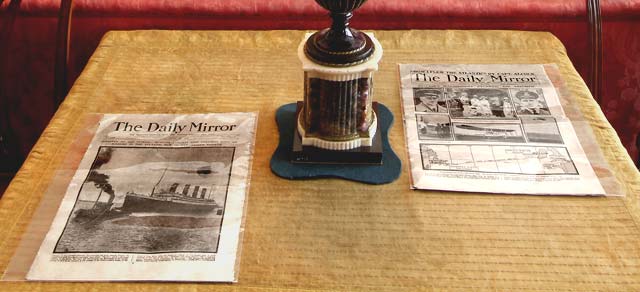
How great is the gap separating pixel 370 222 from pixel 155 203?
248mm

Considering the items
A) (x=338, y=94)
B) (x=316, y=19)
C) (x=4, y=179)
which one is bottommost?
(x=4, y=179)

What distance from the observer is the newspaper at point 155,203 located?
596 mm

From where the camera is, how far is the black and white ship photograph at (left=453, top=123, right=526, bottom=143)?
78 centimetres

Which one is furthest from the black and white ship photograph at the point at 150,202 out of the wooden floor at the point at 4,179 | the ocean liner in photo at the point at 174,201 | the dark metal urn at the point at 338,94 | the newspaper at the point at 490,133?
the wooden floor at the point at 4,179

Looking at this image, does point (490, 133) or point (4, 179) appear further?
point (4, 179)

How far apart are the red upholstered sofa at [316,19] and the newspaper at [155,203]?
0.41 metres

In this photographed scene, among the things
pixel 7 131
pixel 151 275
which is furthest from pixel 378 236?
pixel 7 131

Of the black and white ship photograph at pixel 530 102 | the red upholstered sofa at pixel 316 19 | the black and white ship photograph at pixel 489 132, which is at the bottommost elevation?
the red upholstered sofa at pixel 316 19

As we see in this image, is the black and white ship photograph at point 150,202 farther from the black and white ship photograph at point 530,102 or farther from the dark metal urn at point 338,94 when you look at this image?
the black and white ship photograph at point 530,102

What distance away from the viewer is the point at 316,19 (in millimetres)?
1180

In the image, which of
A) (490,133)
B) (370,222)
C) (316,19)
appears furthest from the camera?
(316,19)

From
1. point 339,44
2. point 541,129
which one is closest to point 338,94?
point 339,44

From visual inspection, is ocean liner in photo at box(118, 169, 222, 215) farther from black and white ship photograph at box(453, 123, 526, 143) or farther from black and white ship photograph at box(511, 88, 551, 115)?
black and white ship photograph at box(511, 88, 551, 115)

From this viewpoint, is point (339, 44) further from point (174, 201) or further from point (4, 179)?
point (4, 179)
